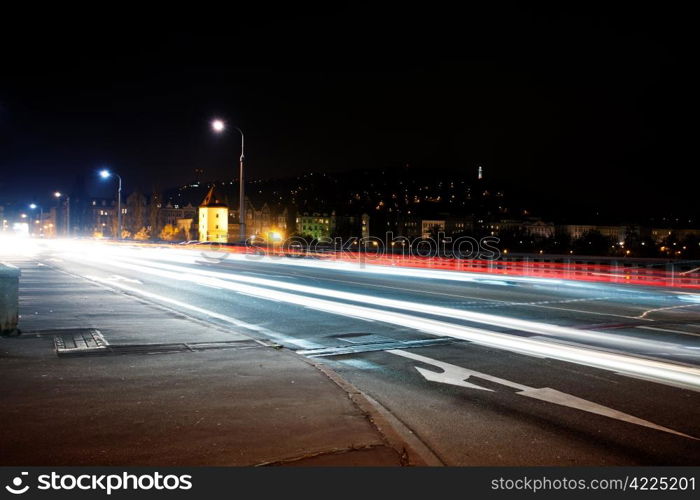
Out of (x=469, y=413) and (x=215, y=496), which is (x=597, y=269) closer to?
(x=469, y=413)

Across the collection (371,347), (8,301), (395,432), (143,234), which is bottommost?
(371,347)

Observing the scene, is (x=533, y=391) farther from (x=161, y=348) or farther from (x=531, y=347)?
(x=161, y=348)

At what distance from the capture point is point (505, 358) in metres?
9.77

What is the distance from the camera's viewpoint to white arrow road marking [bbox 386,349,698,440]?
258 inches

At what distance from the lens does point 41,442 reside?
5145 mm

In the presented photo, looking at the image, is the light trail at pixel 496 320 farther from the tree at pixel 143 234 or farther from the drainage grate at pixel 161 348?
the tree at pixel 143 234

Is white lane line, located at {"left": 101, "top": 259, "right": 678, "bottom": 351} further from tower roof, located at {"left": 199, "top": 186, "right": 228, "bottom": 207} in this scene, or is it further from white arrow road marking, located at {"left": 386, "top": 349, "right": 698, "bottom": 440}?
tower roof, located at {"left": 199, "top": 186, "right": 228, "bottom": 207}

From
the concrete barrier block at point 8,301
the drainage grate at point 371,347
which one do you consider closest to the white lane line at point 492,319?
the drainage grate at point 371,347

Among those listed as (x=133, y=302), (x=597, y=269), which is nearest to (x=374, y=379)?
(x=133, y=302)

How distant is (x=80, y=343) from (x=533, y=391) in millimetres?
7150

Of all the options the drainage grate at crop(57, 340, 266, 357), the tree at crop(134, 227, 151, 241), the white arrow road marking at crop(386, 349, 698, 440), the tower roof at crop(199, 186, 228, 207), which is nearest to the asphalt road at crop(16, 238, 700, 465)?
the white arrow road marking at crop(386, 349, 698, 440)

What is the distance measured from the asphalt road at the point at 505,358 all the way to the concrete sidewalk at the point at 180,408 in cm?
65

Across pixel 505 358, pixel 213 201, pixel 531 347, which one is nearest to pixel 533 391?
pixel 505 358

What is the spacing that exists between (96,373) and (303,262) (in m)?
32.2
